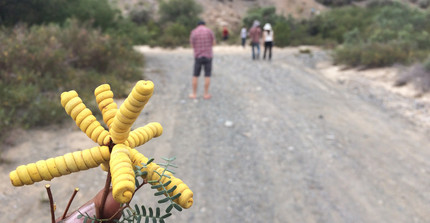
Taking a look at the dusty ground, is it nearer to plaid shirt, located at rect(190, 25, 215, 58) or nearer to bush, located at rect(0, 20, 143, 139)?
bush, located at rect(0, 20, 143, 139)

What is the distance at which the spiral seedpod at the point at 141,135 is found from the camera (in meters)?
1.15

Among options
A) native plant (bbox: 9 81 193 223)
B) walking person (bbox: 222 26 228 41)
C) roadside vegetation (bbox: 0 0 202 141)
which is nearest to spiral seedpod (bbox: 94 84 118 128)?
native plant (bbox: 9 81 193 223)

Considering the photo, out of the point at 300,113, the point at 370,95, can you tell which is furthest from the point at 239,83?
the point at 370,95

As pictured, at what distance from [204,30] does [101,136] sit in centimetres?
583

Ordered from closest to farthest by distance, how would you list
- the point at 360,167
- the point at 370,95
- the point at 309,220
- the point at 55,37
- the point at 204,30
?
the point at 309,220 < the point at 360,167 < the point at 204,30 < the point at 55,37 < the point at 370,95

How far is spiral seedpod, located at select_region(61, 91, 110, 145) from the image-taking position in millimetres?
1105

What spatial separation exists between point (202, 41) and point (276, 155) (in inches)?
111

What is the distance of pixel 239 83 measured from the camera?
30.1ft

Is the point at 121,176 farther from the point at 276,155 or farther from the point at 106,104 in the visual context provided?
the point at 276,155

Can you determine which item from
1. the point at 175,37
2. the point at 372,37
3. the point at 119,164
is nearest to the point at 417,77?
the point at 372,37

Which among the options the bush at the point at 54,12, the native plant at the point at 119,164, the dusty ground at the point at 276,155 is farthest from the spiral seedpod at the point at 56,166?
the bush at the point at 54,12

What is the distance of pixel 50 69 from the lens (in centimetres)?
677

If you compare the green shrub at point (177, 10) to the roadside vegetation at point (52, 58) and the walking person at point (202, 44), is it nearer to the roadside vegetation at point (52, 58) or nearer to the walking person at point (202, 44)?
the roadside vegetation at point (52, 58)

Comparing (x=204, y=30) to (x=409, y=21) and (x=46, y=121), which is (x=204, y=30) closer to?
(x=46, y=121)
